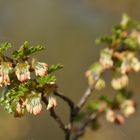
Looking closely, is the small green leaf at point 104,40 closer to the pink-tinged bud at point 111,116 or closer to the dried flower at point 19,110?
the pink-tinged bud at point 111,116

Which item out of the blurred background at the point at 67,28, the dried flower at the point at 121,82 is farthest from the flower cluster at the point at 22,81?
the blurred background at the point at 67,28

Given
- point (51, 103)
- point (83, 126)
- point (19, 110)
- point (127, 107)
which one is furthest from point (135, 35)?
point (19, 110)

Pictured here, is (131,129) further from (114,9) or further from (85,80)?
(114,9)

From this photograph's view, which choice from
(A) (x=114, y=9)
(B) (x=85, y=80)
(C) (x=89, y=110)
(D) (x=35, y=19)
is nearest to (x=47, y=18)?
(D) (x=35, y=19)

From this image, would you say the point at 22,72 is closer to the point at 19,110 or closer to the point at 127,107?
the point at 19,110

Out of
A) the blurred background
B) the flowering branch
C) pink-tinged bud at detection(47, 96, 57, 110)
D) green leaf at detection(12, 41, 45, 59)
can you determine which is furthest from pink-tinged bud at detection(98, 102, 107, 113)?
the blurred background

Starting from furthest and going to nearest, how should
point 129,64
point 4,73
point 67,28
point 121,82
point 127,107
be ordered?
→ point 67,28 → point 127,107 → point 121,82 → point 129,64 → point 4,73

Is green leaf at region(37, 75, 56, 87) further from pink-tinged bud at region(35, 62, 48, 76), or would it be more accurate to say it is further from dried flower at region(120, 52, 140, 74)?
dried flower at region(120, 52, 140, 74)
